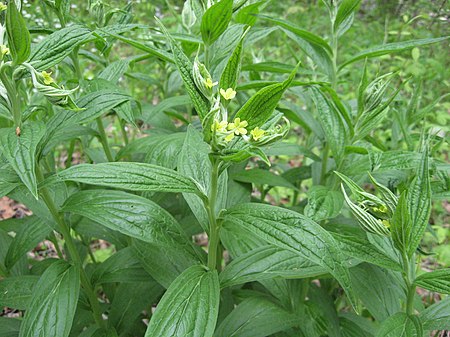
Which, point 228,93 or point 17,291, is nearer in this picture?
point 228,93

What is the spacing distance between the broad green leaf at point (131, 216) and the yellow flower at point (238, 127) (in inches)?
15.5

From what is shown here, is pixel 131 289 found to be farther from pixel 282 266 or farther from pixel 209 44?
pixel 209 44

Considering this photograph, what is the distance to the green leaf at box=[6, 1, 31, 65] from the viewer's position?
3.81ft

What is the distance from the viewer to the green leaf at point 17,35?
116 cm

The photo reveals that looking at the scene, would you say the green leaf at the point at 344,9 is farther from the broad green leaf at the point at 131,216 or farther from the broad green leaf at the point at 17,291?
the broad green leaf at the point at 17,291

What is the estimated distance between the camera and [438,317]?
54.7 inches

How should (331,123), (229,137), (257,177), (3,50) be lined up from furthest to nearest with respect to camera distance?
1. (257,177)
2. (331,123)
3. (3,50)
4. (229,137)

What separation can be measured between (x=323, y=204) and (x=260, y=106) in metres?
0.51

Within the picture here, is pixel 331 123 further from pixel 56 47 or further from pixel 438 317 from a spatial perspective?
pixel 56 47

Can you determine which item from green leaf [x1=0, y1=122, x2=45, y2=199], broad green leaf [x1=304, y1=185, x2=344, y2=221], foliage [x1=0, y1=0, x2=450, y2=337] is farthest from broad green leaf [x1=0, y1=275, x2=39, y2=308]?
broad green leaf [x1=304, y1=185, x2=344, y2=221]

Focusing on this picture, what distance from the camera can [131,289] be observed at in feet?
6.09

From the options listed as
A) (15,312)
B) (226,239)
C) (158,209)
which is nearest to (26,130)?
(158,209)

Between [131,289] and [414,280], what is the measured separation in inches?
41.5

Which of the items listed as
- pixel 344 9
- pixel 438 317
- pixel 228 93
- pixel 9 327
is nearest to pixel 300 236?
pixel 228 93
